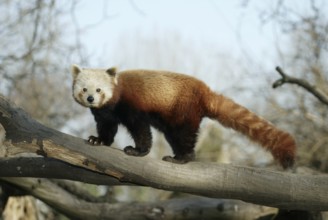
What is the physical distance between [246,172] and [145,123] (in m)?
1.17

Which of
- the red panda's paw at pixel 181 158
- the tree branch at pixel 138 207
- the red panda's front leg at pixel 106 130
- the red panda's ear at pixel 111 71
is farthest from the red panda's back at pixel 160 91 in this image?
the tree branch at pixel 138 207

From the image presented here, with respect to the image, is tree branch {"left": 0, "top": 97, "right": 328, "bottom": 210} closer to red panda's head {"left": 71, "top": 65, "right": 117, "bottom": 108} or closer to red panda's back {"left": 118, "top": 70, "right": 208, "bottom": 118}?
red panda's head {"left": 71, "top": 65, "right": 117, "bottom": 108}

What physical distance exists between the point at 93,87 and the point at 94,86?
2 cm

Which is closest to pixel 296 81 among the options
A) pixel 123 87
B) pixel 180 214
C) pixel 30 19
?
pixel 180 214

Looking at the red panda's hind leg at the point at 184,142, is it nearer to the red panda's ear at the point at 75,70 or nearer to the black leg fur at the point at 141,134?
the black leg fur at the point at 141,134

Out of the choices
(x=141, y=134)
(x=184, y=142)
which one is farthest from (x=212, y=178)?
(x=141, y=134)

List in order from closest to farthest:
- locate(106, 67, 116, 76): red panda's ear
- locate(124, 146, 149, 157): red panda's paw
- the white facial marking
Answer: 1. locate(124, 146, 149, 157): red panda's paw
2. the white facial marking
3. locate(106, 67, 116, 76): red panda's ear

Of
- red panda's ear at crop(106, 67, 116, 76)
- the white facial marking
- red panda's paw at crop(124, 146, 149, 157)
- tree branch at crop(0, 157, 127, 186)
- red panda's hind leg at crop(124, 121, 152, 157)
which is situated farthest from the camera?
red panda's ear at crop(106, 67, 116, 76)

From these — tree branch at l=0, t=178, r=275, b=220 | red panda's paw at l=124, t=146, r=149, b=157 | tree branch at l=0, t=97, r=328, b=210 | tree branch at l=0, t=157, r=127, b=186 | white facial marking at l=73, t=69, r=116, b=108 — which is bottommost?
tree branch at l=0, t=178, r=275, b=220

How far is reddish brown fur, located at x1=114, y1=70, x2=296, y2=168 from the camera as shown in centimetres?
508

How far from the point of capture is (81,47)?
8016 millimetres

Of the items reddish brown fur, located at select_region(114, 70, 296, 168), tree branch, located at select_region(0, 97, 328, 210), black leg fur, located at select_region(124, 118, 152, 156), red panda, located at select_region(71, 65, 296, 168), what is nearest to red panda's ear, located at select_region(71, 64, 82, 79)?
red panda, located at select_region(71, 65, 296, 168)

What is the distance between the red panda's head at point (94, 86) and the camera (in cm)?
487

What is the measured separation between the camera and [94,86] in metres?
4.93
